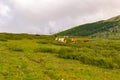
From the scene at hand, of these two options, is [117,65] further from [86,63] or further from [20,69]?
[20,69]

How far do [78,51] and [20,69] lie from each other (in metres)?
24.0

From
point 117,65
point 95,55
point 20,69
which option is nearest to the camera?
point 20,69

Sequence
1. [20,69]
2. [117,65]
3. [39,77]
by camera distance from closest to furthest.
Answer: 1. [39,77]
2. [20,69]
3. [117,65]

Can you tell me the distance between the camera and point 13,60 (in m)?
48.4

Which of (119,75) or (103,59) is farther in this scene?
(103,59)

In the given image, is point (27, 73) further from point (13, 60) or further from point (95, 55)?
point (95, 55)

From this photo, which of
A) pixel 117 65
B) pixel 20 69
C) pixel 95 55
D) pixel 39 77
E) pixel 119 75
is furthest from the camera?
pixel 95 55

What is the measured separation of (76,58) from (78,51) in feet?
17.6

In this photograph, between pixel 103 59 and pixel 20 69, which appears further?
pixel 103 59

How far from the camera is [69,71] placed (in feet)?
145

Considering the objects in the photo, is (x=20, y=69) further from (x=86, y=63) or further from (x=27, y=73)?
(x=86, y=63)

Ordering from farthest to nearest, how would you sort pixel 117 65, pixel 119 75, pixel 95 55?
pixel 95 55 → pixel 117 65 → pixel 119 75

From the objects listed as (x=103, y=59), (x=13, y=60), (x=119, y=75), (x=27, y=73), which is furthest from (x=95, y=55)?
(x=27, y=73)

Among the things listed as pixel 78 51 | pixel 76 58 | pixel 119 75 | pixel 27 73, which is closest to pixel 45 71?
pixel 27 73
